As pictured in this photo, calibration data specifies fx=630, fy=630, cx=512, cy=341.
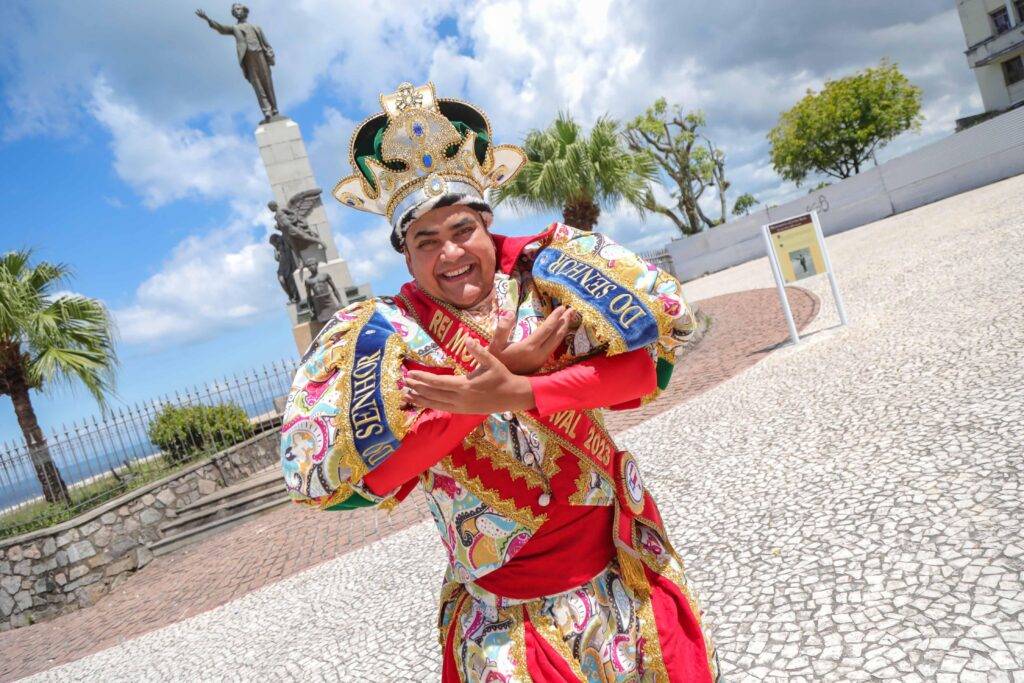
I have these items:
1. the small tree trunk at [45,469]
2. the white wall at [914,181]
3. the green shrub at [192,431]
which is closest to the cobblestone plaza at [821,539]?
the small tree trunk at [45,469]

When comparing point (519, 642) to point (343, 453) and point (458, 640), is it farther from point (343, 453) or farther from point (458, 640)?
point (343, 453)

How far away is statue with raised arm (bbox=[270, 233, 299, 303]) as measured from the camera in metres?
14.4

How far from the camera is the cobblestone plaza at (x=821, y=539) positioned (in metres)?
2.60

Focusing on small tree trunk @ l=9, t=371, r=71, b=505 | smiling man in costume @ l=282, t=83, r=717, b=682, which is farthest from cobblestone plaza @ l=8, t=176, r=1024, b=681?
small tree trunk @ l=9, t=371, r=71, b=505

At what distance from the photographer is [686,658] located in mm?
1469

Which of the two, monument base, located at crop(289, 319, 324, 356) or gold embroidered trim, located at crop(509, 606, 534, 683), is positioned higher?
monument base, located at crop(289, 319, 324, 356)

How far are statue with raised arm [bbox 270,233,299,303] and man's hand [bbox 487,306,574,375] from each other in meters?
14.0

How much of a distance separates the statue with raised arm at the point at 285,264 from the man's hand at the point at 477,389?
1405 centimetres

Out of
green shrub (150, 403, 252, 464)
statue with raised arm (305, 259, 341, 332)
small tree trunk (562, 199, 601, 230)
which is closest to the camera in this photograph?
green shrub (150, 403, 252, 464)

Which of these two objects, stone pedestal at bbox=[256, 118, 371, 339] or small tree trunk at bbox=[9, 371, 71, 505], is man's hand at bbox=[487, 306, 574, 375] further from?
stone pedestal at bbox=[256, 118, 371, 339]

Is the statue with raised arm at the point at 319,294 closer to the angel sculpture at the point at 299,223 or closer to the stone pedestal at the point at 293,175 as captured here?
Answer: the angel sculpture at the point at 299,223

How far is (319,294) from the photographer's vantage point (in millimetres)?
13680

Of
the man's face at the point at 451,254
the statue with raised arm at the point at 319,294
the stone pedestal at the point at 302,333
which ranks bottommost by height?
the man's face at the point at 451,254

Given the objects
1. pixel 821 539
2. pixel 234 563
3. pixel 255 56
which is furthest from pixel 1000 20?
pixel 234 563
